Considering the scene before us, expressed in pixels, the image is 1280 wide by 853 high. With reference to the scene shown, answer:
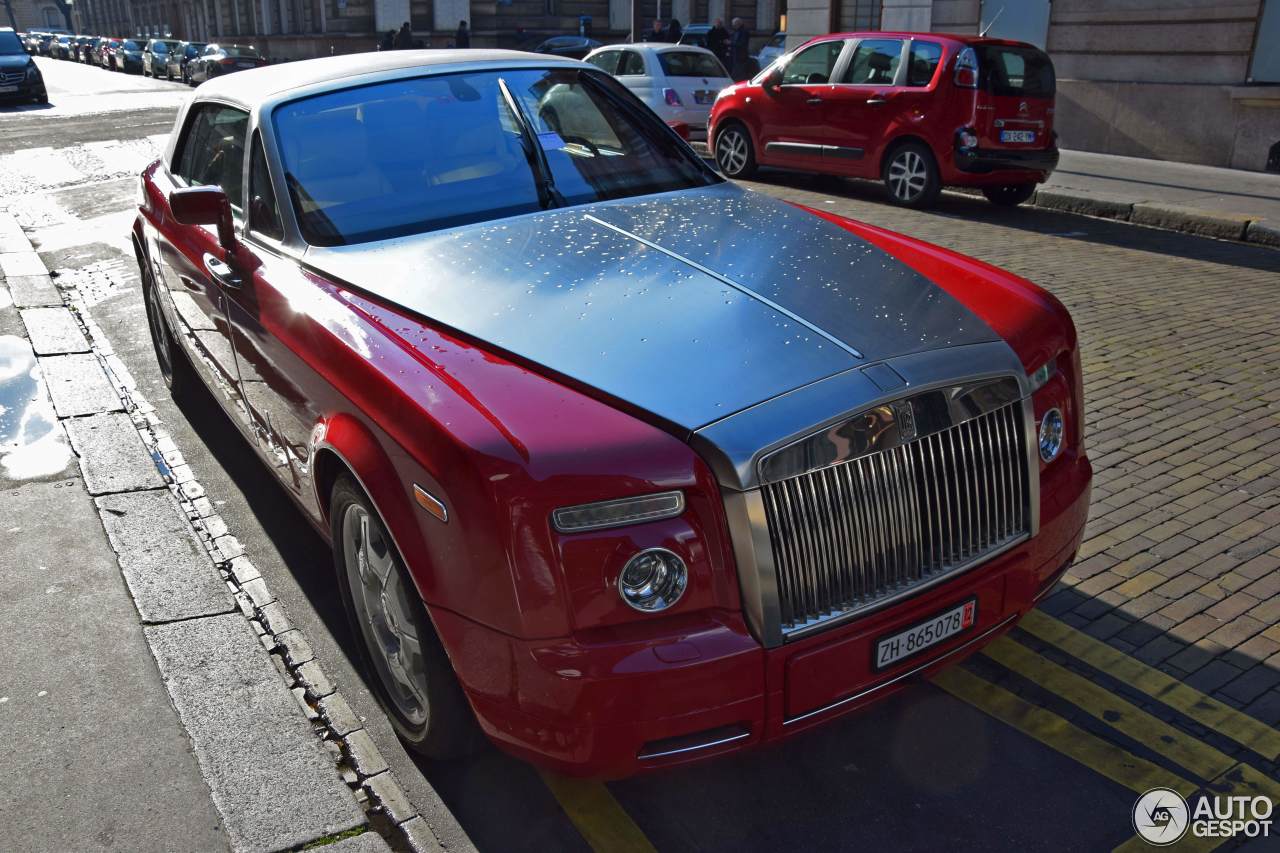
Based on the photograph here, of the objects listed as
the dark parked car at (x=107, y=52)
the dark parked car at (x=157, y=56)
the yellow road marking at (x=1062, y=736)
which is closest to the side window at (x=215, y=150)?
the yellow road marking at (x=1062, y=736)

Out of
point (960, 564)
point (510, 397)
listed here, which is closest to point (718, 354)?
point (510, 397)

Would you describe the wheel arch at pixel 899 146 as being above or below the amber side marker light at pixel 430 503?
below

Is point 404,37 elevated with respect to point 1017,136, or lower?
lower

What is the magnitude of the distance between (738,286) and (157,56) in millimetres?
49157

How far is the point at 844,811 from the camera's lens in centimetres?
294

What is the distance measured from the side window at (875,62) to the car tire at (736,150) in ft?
5.70

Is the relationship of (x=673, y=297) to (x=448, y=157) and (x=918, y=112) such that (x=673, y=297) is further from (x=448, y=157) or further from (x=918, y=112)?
(x=918, y=112)

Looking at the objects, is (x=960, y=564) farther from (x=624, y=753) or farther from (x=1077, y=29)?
(x=1077, y=29)

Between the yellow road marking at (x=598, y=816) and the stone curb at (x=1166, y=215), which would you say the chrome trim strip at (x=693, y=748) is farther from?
the stone curb at (x=1166, y=215)

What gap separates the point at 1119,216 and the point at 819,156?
130 inches

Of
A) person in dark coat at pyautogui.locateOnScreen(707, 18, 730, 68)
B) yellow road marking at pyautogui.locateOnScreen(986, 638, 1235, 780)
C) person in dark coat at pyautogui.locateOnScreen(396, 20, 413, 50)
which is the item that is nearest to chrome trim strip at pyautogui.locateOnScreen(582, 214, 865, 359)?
yellow road marking at pyautogui.locateOnScreen(986, 638, 1235, 780)

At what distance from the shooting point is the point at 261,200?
397 centimetres

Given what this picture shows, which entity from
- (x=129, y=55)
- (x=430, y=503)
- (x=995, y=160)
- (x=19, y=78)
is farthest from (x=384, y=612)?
(x=129, y=55)

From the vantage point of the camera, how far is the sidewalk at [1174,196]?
416 inches
